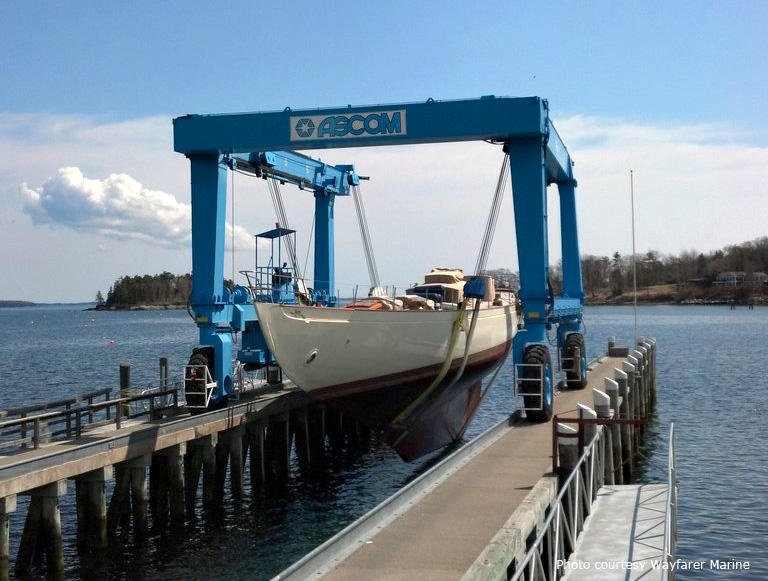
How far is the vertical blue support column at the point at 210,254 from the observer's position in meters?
24.2

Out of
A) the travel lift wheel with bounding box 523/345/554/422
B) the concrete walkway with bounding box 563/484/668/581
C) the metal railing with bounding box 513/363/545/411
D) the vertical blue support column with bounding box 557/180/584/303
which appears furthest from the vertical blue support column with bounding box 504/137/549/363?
→ the vertical blue support column with bounding box 557/180/584/303

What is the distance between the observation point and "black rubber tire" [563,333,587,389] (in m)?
28.9

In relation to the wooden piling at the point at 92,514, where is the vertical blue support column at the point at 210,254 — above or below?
above

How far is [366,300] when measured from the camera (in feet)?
80.7

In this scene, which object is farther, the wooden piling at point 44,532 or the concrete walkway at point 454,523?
the wooden piling at point 44,532

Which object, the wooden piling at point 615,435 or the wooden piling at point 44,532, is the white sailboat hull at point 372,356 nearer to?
the wooden piling at point 615,435

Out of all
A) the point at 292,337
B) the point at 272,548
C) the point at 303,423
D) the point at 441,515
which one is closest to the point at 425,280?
the point at 303,423

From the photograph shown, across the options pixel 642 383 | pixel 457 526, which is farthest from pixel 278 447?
pixel 642 383

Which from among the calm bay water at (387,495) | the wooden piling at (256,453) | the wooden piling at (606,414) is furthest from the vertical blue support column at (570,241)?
the wooden piling at (606,414)

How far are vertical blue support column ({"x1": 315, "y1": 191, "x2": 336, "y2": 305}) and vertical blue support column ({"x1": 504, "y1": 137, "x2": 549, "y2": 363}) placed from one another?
10436 mm

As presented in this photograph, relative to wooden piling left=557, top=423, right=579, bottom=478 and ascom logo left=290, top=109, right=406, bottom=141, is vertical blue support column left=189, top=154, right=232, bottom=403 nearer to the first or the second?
ascom logo left=290, top=109, right=406, bottom=141

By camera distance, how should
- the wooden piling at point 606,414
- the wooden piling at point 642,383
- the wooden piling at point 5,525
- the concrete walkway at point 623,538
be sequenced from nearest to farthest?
the concrete walkway at point 623,538, the wooden piling at point 5,525, the wooden piling at point 606,414, the wooden piling at point 642,383

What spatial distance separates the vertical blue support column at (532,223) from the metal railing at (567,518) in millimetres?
6439

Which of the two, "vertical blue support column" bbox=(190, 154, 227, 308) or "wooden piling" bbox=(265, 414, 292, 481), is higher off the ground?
"vertical blue support column" bbox=(190, 154, 227, 308)
